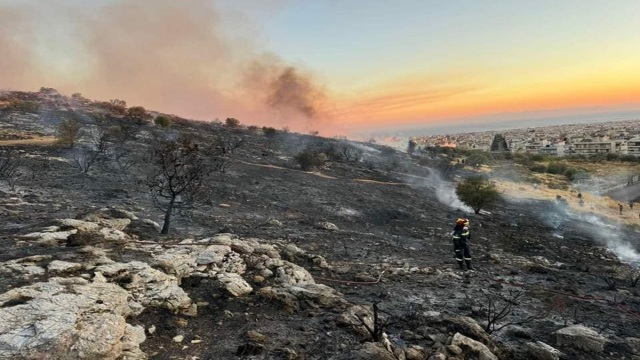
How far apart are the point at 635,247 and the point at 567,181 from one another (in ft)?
114

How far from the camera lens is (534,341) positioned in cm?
646

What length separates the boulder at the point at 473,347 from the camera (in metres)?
5.54

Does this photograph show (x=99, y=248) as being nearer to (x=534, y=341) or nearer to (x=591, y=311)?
(x=534, y=341)

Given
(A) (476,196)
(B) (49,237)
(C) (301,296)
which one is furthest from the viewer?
(A) (476,196)

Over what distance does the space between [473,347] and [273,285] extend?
3712 mm

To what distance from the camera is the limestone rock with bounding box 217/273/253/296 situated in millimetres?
7030

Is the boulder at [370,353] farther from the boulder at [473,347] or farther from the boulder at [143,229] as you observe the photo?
the boulder at [143,229]

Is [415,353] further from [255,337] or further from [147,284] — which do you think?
[147,284]

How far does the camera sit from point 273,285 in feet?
24.9

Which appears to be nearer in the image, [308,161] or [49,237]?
[49,237]

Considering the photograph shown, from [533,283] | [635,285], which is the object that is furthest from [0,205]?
[635,285]

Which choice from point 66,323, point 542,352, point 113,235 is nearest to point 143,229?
point 113,235

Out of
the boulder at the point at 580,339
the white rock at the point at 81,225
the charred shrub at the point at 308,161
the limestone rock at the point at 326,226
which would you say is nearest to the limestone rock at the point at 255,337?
the boulder at the point at 580,339

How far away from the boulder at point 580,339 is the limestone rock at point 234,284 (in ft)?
17.7
